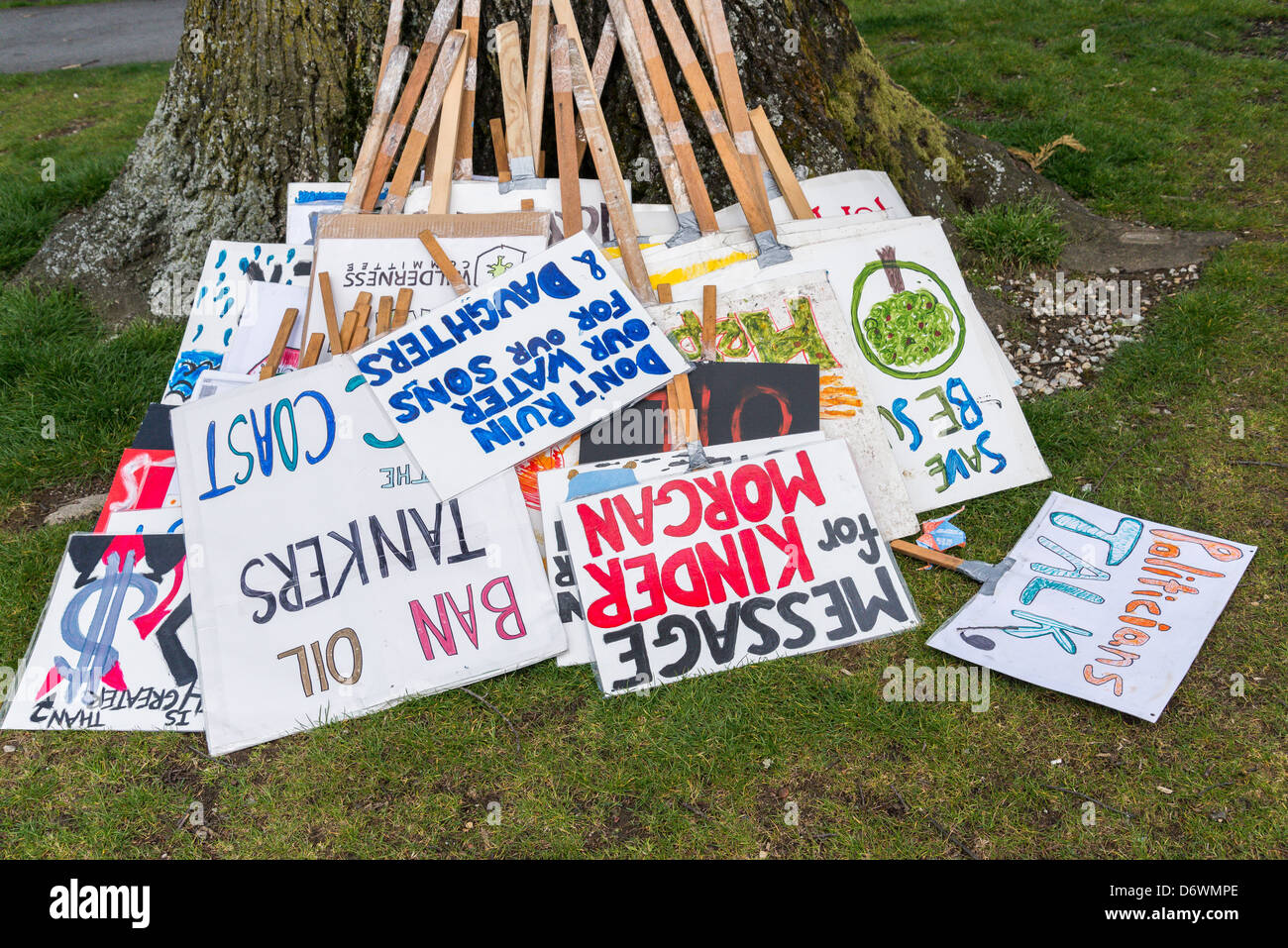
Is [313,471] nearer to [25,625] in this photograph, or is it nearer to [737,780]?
[25,625]

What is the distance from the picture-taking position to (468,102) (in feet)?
13.7

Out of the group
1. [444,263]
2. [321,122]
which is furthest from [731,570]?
[321,122]

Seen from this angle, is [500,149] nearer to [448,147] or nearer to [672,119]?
[448,147]

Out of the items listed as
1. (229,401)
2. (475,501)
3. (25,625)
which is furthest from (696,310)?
(25,625)

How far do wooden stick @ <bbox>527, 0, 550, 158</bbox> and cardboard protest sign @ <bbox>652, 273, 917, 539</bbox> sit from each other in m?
1.04

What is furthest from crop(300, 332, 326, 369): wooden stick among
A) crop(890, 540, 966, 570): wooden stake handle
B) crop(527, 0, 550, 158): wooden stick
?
crop(890, 540, 966, 570): wooden stake handle

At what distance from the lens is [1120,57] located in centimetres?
742

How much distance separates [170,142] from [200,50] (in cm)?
50

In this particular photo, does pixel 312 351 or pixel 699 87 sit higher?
pixel 699 87

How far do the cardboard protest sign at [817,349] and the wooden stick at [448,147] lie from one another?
108 cm

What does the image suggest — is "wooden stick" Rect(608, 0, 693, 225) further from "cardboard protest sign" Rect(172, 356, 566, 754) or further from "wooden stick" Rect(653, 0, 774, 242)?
"cardboard protest sign" Rect(172, 356, 566, 754)

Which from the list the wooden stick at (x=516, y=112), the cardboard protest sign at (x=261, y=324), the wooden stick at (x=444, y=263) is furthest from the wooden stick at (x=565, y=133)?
the cardboard protest sign at (x=261, y=324)

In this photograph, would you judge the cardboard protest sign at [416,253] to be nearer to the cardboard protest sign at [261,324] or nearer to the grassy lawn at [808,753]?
the cardboard protest sign at [261,324]

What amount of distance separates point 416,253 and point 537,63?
977 millimetres
